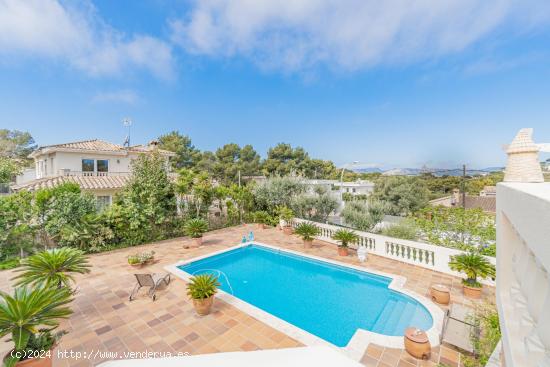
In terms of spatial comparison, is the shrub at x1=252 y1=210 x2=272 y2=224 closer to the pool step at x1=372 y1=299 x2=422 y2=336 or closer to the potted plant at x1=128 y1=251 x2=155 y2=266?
the potted plant at x1=128 y1=251 x2=155 y2=266

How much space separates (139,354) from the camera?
4879 mm

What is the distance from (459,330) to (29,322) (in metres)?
8.22

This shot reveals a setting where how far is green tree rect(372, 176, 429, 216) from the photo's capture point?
82.1 feet

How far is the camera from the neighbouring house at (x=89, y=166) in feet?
57.9

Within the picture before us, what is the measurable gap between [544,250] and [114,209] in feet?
47.8

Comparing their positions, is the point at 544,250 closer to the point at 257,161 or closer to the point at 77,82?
the point at 77,82

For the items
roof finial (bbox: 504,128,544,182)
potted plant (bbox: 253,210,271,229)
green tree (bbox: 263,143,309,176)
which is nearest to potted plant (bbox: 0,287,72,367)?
roof finial (bbox: 504,128,544,182)

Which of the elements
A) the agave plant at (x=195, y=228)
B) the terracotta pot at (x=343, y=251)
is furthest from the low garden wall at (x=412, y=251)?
the agave plant at (x=195, y=228)

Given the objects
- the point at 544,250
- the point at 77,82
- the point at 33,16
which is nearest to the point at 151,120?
the point at 77,82

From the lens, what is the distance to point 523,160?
2504 mm

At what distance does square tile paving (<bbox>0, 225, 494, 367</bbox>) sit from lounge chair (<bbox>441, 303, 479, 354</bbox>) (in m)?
0.25

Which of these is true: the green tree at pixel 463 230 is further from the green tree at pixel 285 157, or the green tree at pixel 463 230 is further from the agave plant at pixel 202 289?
the green tree at pixel 285 157

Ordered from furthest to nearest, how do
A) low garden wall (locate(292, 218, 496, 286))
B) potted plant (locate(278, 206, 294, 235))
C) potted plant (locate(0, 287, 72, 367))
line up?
potted plant (locate(278, 206, 294, 235)) < low garden wall (locate(292, 218, 496, 286)) < potted plant (locate(0, 287, 72, 367))

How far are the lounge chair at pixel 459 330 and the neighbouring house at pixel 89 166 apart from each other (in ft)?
55.0
